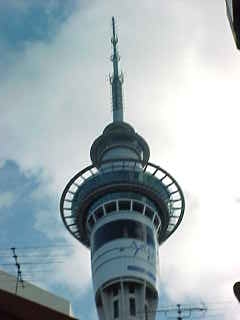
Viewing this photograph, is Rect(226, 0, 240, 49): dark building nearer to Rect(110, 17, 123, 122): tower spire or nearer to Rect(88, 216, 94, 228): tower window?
Rect(88, 216, 94, 228): tower window

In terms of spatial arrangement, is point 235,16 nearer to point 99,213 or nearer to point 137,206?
point 137,206

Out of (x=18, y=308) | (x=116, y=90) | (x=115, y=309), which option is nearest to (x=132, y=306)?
(x=115, y=309)

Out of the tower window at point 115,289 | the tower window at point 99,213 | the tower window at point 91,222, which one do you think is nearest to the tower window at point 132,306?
the tower window at point 115,289

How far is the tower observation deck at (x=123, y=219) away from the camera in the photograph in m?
80.7

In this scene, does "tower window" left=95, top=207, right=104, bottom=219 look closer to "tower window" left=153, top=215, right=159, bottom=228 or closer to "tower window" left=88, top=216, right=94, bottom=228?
"tower window" left=88, top=216, right=94, bottom=228

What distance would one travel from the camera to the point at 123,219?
279ft

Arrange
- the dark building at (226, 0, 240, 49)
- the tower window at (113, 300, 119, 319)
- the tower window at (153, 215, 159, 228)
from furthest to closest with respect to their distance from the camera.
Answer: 1. the tower window at (153, 215, 159, 228)
2. the tower window at (113, 300, 119, 319)
3. the dark building at (226, 0, 240, 49)

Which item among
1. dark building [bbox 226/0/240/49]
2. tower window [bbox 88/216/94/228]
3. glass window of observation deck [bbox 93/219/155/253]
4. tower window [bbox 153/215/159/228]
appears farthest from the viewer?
tower window [bbox 88/216/94/228]

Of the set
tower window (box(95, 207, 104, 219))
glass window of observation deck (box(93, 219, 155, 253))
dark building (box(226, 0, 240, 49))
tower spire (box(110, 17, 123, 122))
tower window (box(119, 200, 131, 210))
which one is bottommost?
dark building (box(226, 0, 240, 49))

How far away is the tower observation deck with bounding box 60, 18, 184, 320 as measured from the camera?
80688 mm

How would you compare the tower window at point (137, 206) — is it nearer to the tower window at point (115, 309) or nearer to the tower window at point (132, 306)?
the tower window at point (132, 306)

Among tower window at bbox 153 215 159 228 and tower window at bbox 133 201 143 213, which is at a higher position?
tower window at bbox 133 201 143 213

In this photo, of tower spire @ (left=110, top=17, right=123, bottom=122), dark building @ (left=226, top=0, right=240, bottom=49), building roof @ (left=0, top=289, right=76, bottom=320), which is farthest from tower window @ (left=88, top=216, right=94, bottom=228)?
dark building @ (left=226, top=0, right=240, bottom=49)

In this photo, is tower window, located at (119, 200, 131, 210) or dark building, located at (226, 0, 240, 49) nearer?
dark building, located at (226, 0, 240, 49)
